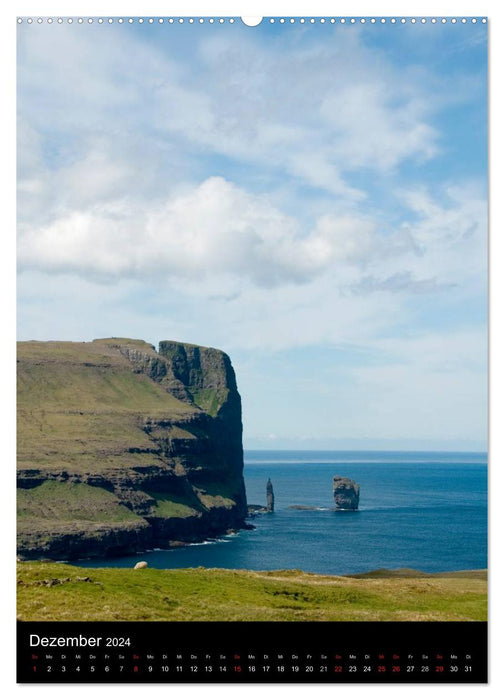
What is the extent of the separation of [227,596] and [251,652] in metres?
13.0

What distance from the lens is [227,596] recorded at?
3450 centimetres

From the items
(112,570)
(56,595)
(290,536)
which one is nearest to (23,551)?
(290,536)

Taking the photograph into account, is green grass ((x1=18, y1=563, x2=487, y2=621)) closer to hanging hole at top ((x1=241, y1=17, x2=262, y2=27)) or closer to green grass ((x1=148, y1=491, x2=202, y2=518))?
hanging hole at top ((x1=241, y1=17, x2=262, y2=27))

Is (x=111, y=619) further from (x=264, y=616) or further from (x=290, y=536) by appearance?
(x=290, y=536)

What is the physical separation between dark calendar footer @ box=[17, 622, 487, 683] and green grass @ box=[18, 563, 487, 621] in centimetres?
176

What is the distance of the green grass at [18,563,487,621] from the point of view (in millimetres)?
26750

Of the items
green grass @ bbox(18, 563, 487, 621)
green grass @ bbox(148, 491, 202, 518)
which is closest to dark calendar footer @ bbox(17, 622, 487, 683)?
green grass @ bbox(18, 563, 487, 621)

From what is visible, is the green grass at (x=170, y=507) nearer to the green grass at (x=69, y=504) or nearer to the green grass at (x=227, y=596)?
the green grass at (x=69, y=504)

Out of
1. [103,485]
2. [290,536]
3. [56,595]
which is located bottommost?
[290,536]

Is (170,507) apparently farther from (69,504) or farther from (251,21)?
(251,21)

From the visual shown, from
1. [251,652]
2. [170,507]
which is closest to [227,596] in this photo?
[251,652]
